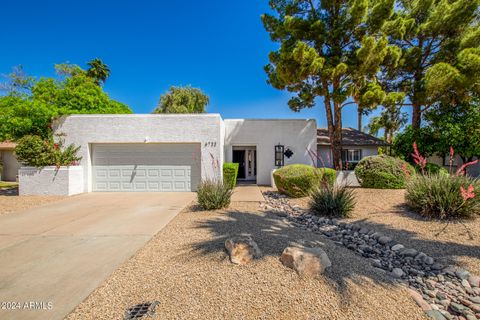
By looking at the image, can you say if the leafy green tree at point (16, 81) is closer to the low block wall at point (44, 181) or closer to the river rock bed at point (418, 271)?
the low block wall at point (44, 181)

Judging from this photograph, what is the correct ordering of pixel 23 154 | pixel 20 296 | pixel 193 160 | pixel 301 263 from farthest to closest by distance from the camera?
1. pixel 193 160
2. pixel 23 154
3. pixel 301 263
4. pixel 20 296

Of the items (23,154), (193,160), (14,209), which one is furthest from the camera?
(193,160)

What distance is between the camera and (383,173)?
341 inches

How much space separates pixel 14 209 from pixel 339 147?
574 inches

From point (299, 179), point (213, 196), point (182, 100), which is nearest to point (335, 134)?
point (299, 179)

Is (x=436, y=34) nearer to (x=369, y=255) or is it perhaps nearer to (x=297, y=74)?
(x=297, y=74)

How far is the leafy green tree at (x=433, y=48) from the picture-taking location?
11.2 m

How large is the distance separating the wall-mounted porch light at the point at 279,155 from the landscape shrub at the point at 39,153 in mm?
10505

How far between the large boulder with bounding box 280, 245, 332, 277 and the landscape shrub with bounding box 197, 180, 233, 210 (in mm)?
3573

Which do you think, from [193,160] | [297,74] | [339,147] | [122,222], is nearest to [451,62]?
[339,147]

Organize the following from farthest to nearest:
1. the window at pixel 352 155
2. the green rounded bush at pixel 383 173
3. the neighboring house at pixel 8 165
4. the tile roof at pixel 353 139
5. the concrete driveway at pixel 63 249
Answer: the window at pixel 352 155
the neighboring house at pixel 8 165
the tile roof at pixel 353 139
the green rounded bush at pixel 383 173
the concrete driveway at pixel 63 249

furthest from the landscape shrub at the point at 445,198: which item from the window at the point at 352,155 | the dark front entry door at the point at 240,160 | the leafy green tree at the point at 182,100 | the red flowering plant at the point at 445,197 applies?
the leafy green tree at the point at 182,100

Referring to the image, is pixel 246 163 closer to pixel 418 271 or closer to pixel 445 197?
pixel 445 197

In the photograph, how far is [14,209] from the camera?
7.34m
